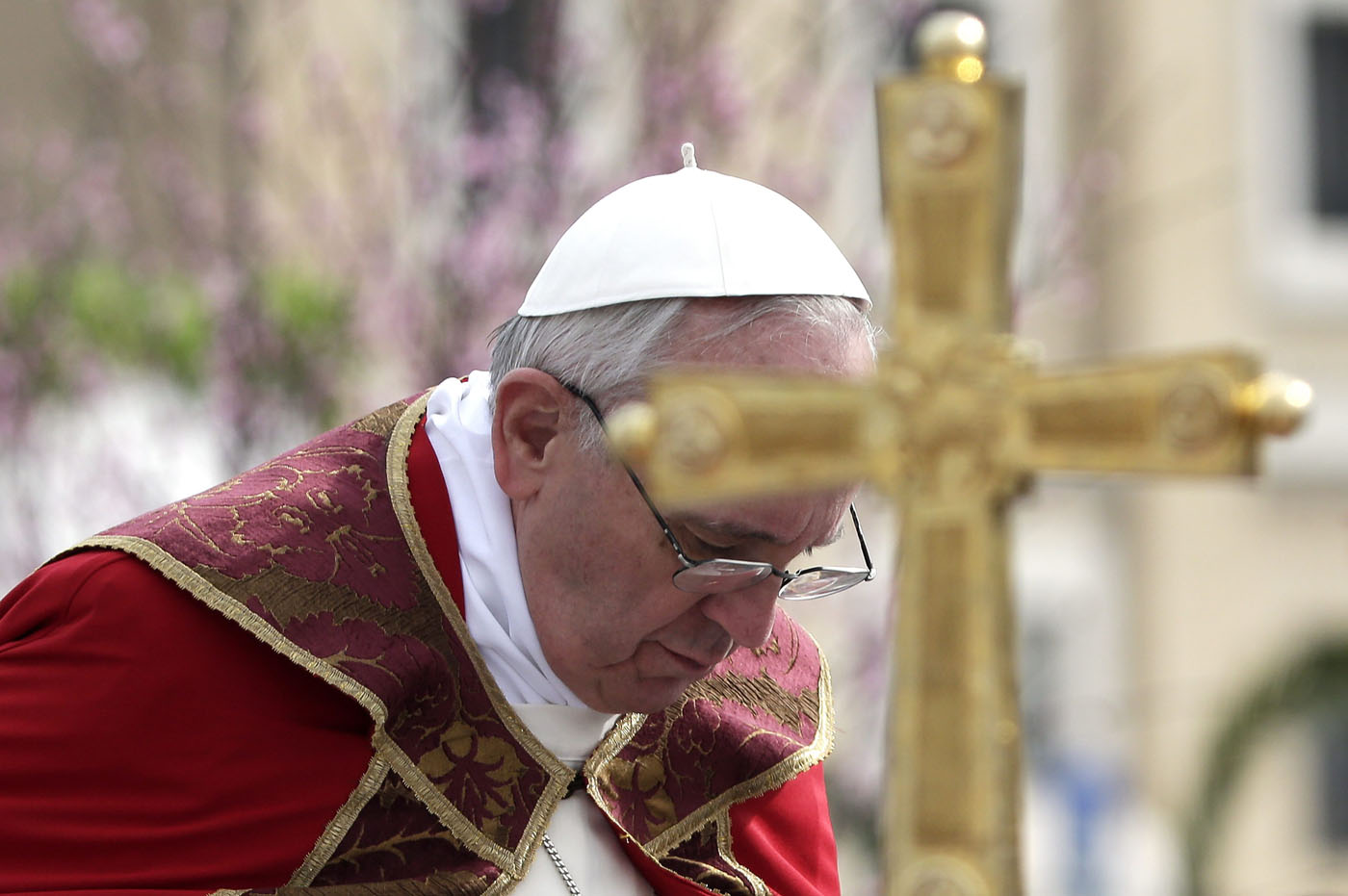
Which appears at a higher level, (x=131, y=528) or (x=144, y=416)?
(x=131, y=528)

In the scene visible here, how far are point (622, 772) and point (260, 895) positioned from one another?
56cm

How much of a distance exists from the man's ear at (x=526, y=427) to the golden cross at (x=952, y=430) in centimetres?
96

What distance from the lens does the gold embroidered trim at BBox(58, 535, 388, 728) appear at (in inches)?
97.7

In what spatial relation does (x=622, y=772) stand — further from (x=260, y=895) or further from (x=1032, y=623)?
(x=1032, y=623)

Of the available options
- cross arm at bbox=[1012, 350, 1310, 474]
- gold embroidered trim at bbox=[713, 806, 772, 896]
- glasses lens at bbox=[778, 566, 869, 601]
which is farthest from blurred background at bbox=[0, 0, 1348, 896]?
cross arm at bbox=[1012, 350, 1310, 474]

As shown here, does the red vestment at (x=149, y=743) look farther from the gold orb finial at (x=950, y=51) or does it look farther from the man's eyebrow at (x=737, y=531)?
the gold orb finial at (x=950, y=51)

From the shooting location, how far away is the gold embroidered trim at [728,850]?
2809 mm

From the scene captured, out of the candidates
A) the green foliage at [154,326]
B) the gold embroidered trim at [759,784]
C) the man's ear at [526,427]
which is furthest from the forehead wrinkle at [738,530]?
the green foliage at [154,326]

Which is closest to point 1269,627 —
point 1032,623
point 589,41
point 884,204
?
point 1032,623

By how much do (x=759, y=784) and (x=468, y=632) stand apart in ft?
1.63

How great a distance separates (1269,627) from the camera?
1145cm

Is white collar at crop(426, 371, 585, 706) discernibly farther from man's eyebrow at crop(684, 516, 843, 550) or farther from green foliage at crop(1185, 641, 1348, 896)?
green foliage at crop(1185, 641, 1348, 896)

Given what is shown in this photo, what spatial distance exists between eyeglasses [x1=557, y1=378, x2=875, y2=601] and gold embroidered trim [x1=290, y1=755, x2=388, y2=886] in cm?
44

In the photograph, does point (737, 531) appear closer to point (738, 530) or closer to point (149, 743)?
point (738, 530)
